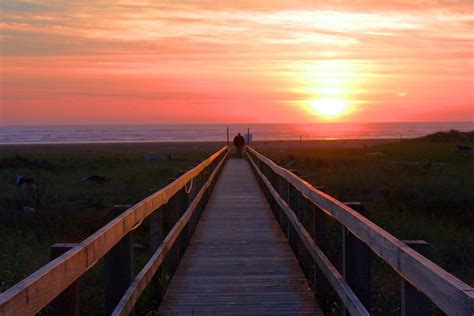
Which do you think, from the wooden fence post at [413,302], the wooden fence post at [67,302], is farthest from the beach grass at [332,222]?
the wooden fence post at [67,302]

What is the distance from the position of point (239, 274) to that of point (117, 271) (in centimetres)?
315

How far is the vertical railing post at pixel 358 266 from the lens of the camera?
4.70 metres

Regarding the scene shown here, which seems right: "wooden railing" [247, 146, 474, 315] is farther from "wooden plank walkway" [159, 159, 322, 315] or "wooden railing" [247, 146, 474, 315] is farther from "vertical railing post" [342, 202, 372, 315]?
"wooden plank walkway" [159, 159, 322, 315]

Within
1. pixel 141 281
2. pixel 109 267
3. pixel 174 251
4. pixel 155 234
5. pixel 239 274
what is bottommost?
pixel 239 274

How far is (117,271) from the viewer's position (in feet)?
15.2

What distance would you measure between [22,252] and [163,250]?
4.56 meters

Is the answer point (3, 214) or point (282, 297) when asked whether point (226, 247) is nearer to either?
point (282, 297)

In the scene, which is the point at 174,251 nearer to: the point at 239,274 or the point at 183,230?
the point at 239,274

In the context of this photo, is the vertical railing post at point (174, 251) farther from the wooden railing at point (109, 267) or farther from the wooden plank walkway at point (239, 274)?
the wooden plank walkway at point (239, 274)

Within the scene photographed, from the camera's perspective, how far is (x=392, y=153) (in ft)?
133

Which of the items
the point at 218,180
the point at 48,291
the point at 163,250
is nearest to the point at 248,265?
the point at 163,250

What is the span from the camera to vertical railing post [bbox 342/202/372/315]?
4703mm

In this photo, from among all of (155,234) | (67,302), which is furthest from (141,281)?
(67,302)

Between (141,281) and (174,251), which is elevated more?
(141,281)
